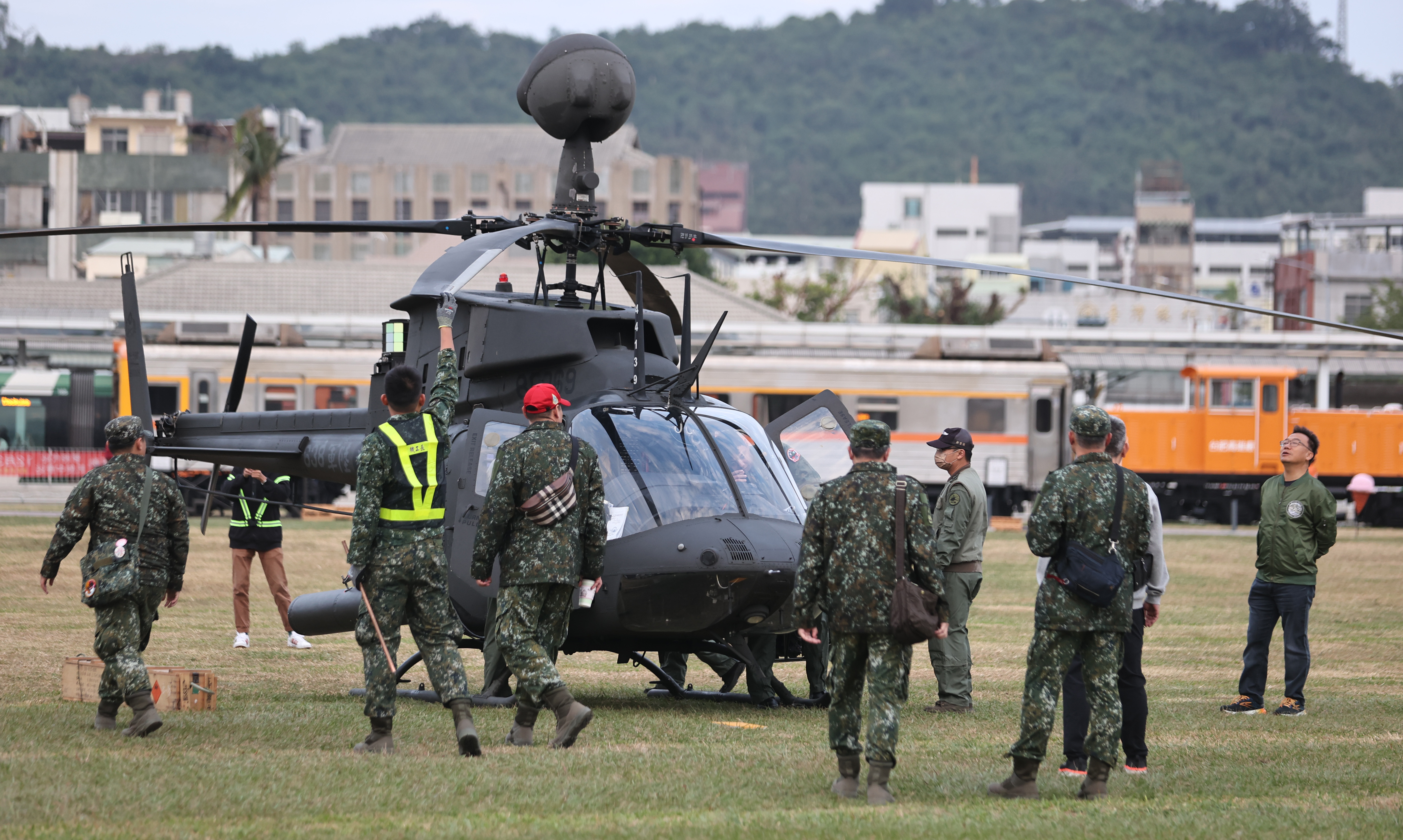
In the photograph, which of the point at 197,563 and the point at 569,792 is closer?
the point at 569,792

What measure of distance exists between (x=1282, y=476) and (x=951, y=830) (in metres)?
5.37

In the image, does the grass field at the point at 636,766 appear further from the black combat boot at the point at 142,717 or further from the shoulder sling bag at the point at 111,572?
the shoulder sling bag at the point at 111,572

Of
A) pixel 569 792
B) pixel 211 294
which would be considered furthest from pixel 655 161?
Result: pixel 569 792

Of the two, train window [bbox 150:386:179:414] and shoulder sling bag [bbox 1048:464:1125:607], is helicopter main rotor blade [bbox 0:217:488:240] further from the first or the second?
train window [bbox 150:386:179:414]

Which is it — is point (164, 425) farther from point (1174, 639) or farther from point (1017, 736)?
point (1174, 639)

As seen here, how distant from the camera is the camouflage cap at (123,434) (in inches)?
351

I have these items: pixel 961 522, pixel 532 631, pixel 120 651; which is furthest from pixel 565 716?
pixel 961 522

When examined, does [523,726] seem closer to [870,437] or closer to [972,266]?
[870,437]

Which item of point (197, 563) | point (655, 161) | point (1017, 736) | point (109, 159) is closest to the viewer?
point (1017, 736)

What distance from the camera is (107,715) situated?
8680mm

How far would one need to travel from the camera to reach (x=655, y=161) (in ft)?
352

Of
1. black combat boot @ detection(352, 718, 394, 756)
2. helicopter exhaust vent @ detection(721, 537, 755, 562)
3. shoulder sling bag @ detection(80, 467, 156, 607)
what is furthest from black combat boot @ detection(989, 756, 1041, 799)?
shoulder sling bag @ detection(80, 467, 156, 607)

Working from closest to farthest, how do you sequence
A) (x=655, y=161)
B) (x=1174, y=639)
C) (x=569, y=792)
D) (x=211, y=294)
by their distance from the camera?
(x=569, y=792)
(x=1174, y=639)
(x=211, y=294)
(x=655, y=161)

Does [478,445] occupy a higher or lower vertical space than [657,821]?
higher
